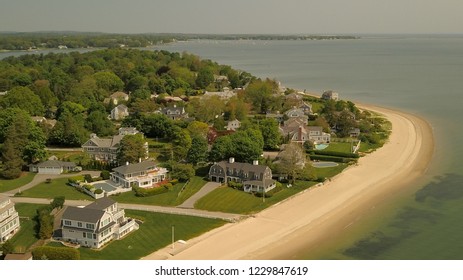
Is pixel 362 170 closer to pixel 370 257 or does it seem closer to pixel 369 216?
pixel 369 216

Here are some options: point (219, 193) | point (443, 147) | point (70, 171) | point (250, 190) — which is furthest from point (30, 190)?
point (443, 147)

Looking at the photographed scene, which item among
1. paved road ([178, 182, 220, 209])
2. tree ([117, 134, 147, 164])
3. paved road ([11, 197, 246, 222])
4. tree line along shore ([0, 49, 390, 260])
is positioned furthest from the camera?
tree ([117, 134, 147, 164])

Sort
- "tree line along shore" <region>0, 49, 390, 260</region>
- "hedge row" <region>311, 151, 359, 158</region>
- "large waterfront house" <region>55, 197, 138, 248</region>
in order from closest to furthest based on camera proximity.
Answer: "large waterfront house" <region>55, 197, 138, 248</region> < "tree line along shore" <region>0, 49, 390, 260</region> < "hedge row" <region>311, 151, 359, 158</region>

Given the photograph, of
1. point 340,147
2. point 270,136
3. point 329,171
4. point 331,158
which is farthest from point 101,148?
point 340,147

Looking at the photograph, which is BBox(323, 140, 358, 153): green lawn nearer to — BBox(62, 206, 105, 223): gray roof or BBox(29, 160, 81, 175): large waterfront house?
BBox(29, 160, 81, 175): large waterfront house

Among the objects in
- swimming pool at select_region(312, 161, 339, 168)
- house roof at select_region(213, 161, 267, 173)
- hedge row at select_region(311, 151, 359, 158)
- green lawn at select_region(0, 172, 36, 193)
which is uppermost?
house roof at select_region(213, 161, 267, 173)

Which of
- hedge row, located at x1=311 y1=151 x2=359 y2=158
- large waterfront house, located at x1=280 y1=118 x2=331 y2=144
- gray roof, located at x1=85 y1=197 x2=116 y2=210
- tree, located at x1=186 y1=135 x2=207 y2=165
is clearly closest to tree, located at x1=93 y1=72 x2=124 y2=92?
large waterfront house, located at x1=280 y1=118 x2=331 y2=144

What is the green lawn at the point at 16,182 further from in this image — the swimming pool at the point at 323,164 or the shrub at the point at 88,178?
the swimming pool at the point at 323,164
